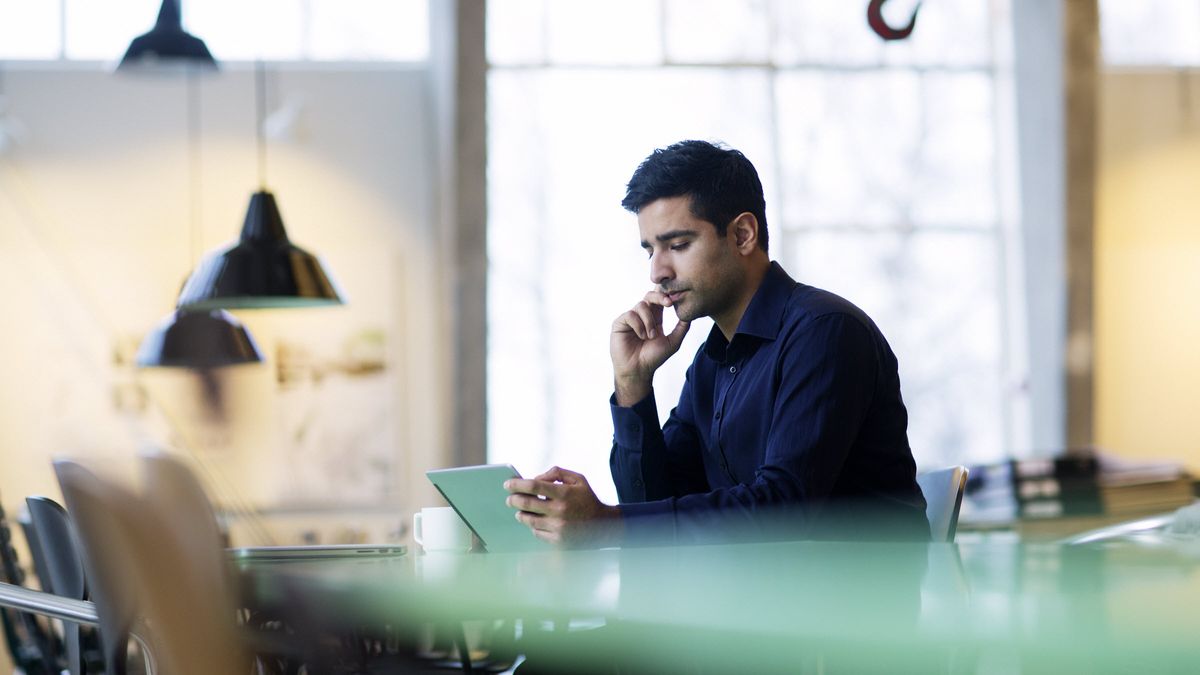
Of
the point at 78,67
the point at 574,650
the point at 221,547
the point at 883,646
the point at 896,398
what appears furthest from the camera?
the point at 78,67

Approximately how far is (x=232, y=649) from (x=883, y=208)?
273 inches

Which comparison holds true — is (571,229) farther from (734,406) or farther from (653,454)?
(734,406)

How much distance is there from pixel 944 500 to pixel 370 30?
580 cm

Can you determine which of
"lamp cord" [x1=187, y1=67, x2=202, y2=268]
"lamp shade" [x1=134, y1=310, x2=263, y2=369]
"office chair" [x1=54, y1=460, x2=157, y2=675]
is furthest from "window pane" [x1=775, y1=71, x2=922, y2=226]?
"office chair" [x1=54, y1=460, x2=157, y2=675]

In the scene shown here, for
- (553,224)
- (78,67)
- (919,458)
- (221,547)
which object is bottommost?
(919,458)

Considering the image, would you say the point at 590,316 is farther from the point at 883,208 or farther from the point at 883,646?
the point at 883,646

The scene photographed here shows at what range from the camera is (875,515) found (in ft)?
7.66

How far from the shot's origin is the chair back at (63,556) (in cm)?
229

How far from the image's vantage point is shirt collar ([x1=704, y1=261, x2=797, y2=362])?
2527 millimetres

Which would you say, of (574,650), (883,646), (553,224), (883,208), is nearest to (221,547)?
(883,646)

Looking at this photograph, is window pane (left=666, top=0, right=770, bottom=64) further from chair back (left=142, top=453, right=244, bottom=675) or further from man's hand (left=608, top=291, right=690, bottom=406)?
chair back (left=142, top=453, right=244, bottom=675)

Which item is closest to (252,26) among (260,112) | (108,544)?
(260,112)

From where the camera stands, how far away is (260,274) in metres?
3.78

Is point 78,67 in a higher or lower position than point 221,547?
higher
